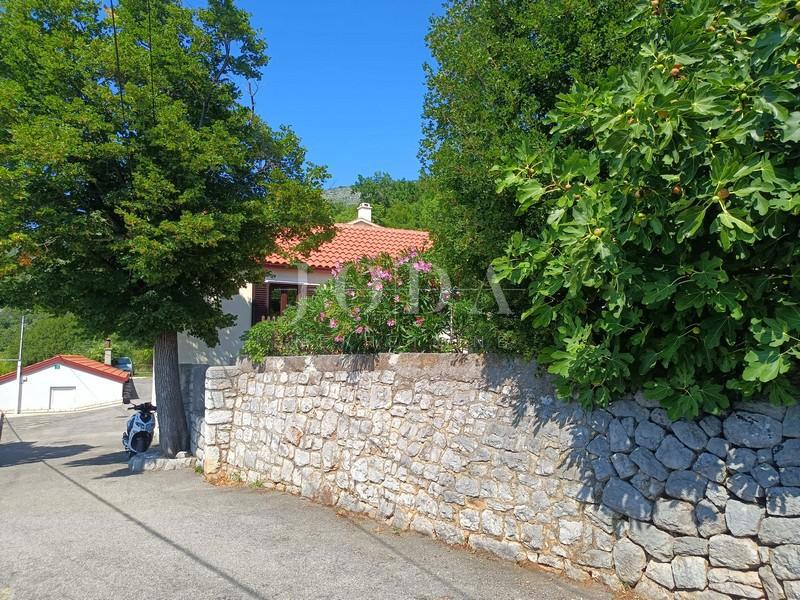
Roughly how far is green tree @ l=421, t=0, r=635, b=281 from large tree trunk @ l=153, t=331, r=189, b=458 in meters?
7.50

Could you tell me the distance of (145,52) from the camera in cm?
1005

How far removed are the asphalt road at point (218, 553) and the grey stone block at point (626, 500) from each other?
0.61 m

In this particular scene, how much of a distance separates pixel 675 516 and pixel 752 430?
76cm

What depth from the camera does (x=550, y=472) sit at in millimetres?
4984

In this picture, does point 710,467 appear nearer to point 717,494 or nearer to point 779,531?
point 717,494

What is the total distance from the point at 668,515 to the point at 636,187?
85.3 inches

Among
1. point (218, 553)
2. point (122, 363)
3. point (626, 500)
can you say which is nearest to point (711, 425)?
point (626, 500)

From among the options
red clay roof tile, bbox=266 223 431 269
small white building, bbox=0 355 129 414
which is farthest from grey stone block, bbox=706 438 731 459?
small white building, bbox=0 355 129 414

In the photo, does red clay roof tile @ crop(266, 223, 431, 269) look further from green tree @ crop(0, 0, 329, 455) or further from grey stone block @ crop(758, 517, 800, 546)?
grey stone block @ crop(758, 517, 800, 546)

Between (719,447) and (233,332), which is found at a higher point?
(233,332)

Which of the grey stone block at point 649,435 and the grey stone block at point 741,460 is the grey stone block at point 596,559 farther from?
the grey stone block at point 741,460

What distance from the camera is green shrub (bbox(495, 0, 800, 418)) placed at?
3.14 meters

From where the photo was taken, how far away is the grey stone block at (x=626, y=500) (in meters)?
4.29

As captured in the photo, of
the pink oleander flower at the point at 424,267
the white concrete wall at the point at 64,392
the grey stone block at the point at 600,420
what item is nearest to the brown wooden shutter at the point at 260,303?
the pink oleander flower at the point at 424,267
